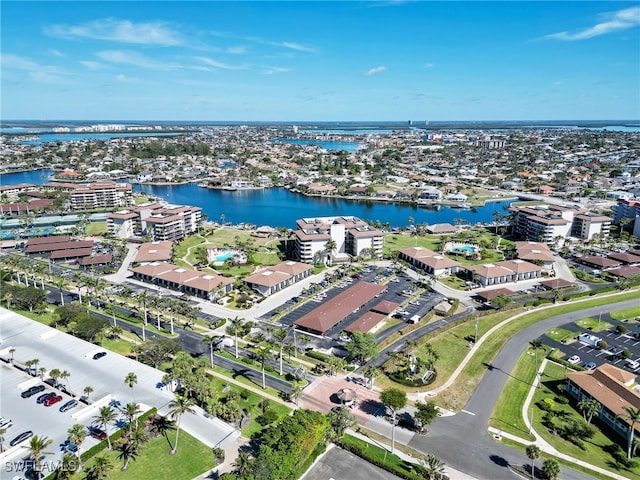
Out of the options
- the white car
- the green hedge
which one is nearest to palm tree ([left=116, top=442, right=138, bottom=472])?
the green hedge

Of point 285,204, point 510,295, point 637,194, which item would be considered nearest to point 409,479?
point 510,295

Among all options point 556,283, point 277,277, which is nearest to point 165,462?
point 277,277

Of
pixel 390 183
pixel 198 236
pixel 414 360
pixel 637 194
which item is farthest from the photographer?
pixel 390 183

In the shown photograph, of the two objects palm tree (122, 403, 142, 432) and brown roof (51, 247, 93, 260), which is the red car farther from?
brown roof (51, 247, 93, 260)

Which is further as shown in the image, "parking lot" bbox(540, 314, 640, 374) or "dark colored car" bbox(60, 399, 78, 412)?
"parking lot" bbox(540, 314, 640, 374)

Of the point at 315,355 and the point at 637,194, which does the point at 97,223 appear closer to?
the point at 315,355

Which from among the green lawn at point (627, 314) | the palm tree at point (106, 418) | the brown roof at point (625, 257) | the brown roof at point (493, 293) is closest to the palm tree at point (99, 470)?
the palm tree at point (106, 418)

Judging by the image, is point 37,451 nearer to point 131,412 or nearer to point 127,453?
point 127,453
